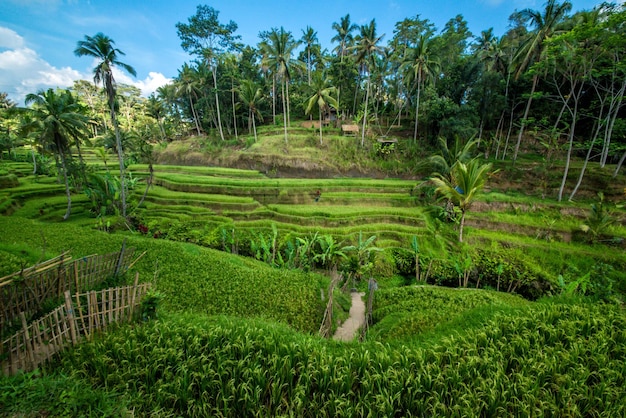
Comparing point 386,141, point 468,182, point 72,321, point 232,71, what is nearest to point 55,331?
point 72,321

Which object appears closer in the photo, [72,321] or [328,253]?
[72,321]

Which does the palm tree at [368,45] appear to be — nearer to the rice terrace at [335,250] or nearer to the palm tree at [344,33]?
the rice terrace at [335,250]

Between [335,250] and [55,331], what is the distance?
995cm

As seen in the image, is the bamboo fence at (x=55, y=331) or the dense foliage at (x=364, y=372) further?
the bamboo fence at (x=55, y=331)

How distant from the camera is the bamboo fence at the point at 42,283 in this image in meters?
4.50

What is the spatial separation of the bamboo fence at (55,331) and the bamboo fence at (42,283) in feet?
3.39

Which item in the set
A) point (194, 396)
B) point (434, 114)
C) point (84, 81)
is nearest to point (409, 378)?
point (194, 396)

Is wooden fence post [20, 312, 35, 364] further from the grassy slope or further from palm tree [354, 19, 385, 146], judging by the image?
palm tree [354, 19, 385, 146]

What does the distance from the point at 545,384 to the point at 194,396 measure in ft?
15.9

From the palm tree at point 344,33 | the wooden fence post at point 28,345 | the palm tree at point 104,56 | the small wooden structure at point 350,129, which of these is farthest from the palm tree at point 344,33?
the wooden fence post at point 28,345

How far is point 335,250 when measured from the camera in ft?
40.4

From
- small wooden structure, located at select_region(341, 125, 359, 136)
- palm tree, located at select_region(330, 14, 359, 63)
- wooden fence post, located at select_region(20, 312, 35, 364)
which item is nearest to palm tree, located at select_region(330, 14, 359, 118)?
palm tree, located at select_region(330, 14, 359, 63)

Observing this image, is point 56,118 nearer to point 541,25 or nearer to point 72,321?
point 72,321

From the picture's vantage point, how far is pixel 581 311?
4672mm
